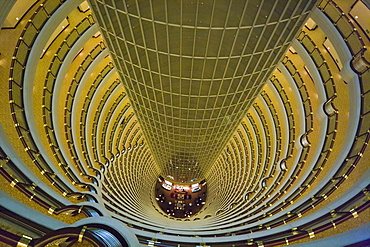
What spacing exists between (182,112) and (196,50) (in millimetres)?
4798

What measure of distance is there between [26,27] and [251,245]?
36.7 feet

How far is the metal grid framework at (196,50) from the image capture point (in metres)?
6.68

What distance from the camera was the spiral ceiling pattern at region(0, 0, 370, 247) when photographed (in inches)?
253

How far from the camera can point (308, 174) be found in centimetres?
1113

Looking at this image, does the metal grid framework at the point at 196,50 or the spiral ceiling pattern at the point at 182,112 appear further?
the metal grid framework at the point at 196,50

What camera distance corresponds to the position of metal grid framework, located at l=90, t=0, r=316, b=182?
668 cm

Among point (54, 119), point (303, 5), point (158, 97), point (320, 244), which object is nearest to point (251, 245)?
point (320, 244)

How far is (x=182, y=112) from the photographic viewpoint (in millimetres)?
12383

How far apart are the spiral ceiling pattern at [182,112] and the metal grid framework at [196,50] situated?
52mm

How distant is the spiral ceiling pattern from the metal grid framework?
0.05 metres

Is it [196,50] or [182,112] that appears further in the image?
[182,112]

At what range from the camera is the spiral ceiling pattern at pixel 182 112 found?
642cm

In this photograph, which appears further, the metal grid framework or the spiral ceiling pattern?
the metal grid framework

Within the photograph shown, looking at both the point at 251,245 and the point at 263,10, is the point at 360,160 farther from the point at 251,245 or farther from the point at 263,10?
the point at 263,10
